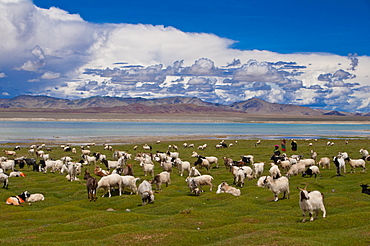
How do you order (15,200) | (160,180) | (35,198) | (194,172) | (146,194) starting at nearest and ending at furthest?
(146,194) → (15,200) → (35,198) → (160,180) → (194,172)

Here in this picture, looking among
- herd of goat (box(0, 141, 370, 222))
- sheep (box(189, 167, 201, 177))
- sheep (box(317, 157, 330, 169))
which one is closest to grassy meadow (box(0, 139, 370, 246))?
herd of goat (box(0, 141, 370, 222))

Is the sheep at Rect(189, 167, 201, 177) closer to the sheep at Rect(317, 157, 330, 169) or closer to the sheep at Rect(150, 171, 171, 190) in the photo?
the sheep at Rect(150, 171, 171, 190)

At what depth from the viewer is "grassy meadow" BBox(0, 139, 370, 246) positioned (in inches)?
564

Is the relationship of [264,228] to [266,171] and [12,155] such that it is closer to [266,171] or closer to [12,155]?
[266,171]

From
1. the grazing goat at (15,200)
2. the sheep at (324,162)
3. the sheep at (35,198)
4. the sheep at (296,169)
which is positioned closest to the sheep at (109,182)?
the sheep at (35,198)

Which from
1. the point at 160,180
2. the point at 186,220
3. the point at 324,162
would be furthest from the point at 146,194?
the point at 324,162

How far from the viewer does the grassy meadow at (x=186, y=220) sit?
14336 mm

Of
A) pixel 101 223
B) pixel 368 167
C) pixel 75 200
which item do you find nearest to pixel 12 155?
pixel 75 200

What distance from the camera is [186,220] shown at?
1759 centimetres

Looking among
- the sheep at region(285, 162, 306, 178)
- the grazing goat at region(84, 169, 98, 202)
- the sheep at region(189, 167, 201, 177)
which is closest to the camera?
the grazing goat at region(84, 169, 98, 202)

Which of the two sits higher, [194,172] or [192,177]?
[194,172]

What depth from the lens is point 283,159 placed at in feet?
130

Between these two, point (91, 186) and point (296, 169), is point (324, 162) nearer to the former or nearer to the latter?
point (296, 169)

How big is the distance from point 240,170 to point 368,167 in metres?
17.4
